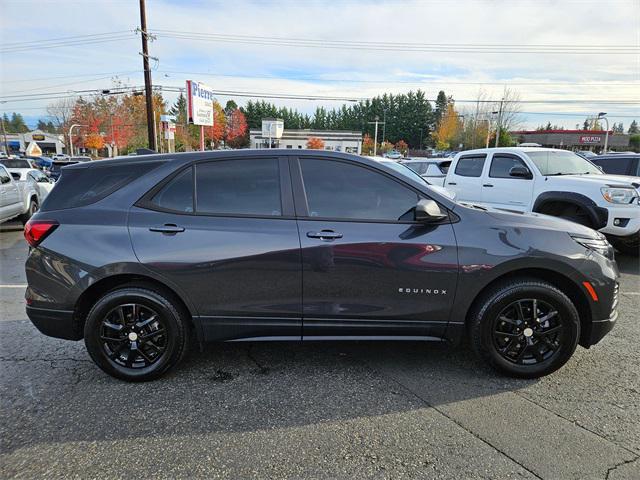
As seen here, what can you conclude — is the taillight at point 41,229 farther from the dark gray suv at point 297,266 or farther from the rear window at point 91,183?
the rear window at point 91,183

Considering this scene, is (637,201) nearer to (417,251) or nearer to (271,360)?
(417,251)

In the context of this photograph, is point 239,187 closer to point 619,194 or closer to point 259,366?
point 259,366

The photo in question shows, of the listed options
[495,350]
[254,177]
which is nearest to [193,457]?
[254,177]

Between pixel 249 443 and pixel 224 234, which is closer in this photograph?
pixel 249 443

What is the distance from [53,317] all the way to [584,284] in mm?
4080

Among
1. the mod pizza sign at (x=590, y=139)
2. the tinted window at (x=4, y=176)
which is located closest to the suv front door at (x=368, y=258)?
the tinted window at (x=4, y=176)

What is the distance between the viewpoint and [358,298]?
3188 millimetres

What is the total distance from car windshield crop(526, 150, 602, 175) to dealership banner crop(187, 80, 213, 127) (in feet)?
47.6

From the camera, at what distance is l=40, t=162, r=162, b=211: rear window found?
3.31 m

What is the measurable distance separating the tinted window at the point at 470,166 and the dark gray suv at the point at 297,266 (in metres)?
6.27

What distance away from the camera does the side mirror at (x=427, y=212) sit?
3072 millimetres

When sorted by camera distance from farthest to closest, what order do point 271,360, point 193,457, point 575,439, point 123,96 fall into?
point 123,96 < point 271,360 < point 575,439 < point 193,457

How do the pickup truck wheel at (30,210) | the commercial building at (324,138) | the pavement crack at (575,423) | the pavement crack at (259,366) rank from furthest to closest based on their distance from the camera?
1. the commercial building at (324,138)
2. the pickup truck wheel at (30,210)
3. the pavement crack at (259,366)
4. the pavement crack at (575,423)

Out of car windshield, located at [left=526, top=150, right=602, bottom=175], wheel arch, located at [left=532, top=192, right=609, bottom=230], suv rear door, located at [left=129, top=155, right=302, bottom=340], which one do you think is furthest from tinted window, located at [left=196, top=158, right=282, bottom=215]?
car windshield, located at [left=526, top=150, right=602, bottom=175]
